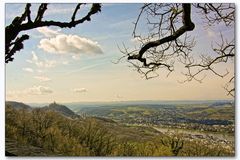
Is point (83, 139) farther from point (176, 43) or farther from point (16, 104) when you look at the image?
point (176, 43)

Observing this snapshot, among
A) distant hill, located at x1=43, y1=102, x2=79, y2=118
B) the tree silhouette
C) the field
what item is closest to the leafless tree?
the field

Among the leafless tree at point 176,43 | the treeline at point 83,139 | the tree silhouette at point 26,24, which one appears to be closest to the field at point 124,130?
the treeline at point 83,139

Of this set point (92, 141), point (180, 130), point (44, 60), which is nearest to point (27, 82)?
point (44, 60)

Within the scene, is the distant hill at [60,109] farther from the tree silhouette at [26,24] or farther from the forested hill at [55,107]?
the tree silhouette at [26,24]

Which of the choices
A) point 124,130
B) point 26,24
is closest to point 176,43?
point 124,130

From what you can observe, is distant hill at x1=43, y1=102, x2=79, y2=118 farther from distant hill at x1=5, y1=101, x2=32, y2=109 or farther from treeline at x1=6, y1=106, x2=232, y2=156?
distant hill at x1=5, y1=101, x2=32, y2=109
